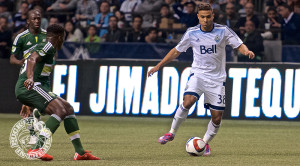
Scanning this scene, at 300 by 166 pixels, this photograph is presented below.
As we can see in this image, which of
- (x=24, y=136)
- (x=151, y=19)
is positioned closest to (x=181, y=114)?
(x=24, y=136)

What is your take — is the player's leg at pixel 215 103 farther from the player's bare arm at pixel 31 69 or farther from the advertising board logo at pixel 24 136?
the player's bare arm at pixel 31 69

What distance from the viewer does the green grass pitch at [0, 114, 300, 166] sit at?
9.02 m

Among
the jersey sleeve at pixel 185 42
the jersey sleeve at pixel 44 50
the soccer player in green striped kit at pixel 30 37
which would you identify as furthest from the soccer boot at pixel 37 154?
the jersey sleeve at pixel 185 42

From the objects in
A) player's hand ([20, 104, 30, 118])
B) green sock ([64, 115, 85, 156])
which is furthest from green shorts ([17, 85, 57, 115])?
player's hand ([20, 104, 30, 118])

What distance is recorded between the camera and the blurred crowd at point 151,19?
17828 millimetres

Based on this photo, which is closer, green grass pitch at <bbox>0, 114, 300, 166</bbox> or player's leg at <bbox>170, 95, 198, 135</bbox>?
green grass pitch at <bbox>0, 114, 300, 166</bbox>

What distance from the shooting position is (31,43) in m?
11.4

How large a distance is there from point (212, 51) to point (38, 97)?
8.97ft

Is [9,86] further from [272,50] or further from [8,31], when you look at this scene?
[272,50]

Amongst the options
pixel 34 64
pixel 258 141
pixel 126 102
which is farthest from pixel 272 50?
pixel 34 64

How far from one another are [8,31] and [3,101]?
2.02m

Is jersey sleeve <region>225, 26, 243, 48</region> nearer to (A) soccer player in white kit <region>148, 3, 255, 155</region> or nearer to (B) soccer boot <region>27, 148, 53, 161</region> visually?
(A) soccer player in white kit <region>148, 3, 255, 155</region>

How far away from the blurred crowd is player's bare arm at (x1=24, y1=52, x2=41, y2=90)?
9.17 m

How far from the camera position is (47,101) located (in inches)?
339
